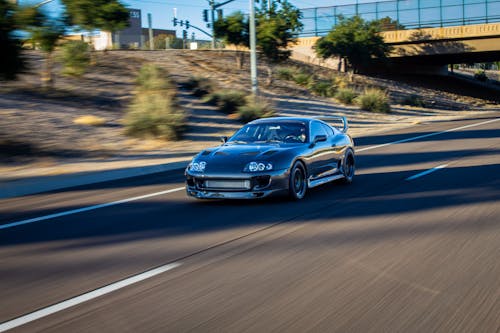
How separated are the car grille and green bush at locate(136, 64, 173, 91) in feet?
58.1

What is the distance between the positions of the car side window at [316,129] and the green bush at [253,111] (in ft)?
60.2

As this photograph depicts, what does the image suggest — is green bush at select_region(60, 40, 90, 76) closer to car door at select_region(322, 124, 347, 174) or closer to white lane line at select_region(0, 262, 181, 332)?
car door at select_region(322, 124, 347, 174)

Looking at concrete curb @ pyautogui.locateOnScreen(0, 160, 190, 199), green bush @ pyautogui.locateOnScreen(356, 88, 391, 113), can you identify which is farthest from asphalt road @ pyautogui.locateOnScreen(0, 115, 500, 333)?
green bush @ pyautogui.locateOnScreen(356, 88, 391, 113)

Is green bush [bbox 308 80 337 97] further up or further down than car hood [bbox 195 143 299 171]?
further up

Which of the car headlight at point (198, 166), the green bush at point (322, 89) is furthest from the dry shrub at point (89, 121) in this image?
the green bush at point (322, 89)

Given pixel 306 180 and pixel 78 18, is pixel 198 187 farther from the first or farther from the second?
pixel 78 18

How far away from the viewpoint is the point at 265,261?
277 inches

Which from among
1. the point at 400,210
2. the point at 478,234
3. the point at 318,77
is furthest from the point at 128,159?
the point at 318,77

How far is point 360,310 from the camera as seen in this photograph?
5336 millimetres

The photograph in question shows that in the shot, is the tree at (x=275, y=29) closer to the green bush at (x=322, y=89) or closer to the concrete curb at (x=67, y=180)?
the green bush at (x=322, y=89)

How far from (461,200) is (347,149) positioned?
293 cm

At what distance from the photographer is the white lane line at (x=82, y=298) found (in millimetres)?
5094

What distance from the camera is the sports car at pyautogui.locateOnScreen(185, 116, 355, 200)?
1023 cm

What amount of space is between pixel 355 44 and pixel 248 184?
48.4m
